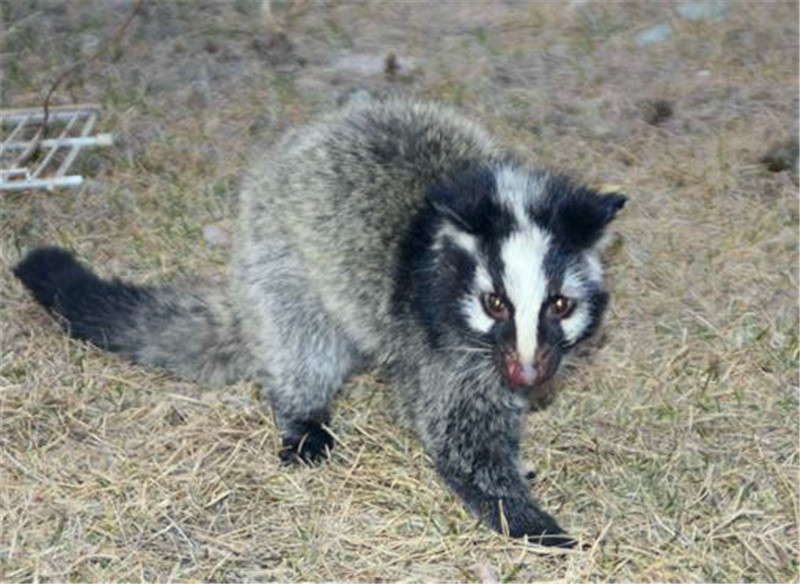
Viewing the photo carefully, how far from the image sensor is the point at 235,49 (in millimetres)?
7641

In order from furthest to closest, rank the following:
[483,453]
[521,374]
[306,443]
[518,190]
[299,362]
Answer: [299,362] → [306,443] → [483,453] → [518,190] → [521,374]

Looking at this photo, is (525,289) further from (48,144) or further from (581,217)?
(48,144)

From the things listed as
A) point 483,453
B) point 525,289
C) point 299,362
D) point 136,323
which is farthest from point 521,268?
point 136,323

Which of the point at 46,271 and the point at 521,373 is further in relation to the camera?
the point at 46,271

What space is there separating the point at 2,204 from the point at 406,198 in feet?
7.73

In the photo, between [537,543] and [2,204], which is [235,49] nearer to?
[2,204]

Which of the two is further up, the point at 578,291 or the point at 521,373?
the point at 578,291

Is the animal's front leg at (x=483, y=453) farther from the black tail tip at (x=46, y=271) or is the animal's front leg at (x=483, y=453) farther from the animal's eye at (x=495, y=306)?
the black tail tip at (x=46, y=271)

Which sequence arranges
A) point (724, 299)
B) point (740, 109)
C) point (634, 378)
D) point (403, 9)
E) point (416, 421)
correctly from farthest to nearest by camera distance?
point (403, 9) → point (740, 109) → point (724, 299) → point (634, 378) → point (416, 421)

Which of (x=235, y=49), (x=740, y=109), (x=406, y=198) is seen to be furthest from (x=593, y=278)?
(x=235, y=49)

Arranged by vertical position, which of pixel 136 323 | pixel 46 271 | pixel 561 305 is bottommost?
pixel 136 323

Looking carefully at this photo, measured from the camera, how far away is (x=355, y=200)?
4887mm

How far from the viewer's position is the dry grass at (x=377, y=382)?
4.35m

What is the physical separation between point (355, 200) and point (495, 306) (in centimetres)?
83
